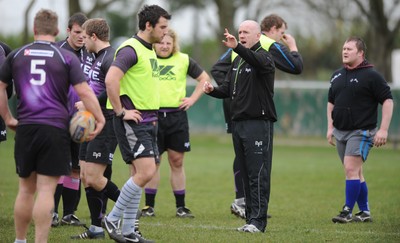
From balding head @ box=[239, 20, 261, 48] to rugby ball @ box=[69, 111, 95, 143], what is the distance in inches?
89.5

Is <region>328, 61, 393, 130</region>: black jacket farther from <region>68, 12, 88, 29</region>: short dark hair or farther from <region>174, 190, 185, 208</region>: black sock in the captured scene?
<region>68, 12, 88, 29</region>: short dark hair

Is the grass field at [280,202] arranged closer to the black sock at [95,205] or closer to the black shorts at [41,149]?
the black sock at [95,205]

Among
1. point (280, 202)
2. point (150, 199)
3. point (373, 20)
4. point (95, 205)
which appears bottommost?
point (280, 202)

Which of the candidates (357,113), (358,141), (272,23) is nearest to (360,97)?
(357,113)

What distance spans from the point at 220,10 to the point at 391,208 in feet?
75.8

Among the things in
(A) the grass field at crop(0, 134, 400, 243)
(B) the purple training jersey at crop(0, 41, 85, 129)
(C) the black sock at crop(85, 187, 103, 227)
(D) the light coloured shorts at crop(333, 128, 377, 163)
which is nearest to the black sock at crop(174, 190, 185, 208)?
(A) the grass field at crop(0, 134, 400, 243)

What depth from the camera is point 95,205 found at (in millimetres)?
8078

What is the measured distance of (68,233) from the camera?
8250 millimetres

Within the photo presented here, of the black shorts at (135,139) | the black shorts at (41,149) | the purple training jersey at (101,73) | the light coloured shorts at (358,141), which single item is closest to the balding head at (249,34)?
the purple training jersey at (101,73)

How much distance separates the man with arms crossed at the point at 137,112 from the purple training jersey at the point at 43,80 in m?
0.67

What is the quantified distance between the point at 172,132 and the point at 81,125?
148 inches

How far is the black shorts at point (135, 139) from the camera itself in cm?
727

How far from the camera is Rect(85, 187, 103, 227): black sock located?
801 centimetres

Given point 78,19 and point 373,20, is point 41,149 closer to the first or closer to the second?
point 78,19
